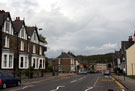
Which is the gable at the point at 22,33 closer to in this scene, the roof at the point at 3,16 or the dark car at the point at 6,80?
the roof at the point at 3,16

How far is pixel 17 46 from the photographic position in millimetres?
37438

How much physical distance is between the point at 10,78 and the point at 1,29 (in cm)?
1423

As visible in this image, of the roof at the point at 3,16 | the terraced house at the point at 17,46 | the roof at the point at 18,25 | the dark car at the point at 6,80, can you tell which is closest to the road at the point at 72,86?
the dark car at the point at 6,80

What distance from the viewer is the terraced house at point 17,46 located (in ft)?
109

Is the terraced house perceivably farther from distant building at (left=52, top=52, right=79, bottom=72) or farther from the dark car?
distant building at (left=52, top=52, right=79, bottom=72)

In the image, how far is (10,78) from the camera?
792 inches

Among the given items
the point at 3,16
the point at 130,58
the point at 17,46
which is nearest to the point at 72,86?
the point at 3,16

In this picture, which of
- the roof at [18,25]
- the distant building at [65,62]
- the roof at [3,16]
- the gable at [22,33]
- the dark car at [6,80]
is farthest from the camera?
the distant building at [65,62]

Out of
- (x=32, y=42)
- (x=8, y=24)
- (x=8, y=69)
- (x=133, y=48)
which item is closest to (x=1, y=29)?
(x=8, y=24)

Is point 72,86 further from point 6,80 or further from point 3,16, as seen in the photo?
point 3,16

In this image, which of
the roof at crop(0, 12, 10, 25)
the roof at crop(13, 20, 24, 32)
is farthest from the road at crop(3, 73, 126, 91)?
the roof at crop(13, 20, 24, 32)

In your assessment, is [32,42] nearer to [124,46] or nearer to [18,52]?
[18,52]

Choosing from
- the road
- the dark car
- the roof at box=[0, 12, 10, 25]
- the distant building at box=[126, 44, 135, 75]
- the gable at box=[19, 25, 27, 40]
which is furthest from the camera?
the distant building at box=[126, 44, 135, 75]

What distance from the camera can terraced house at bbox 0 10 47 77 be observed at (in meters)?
33.1
